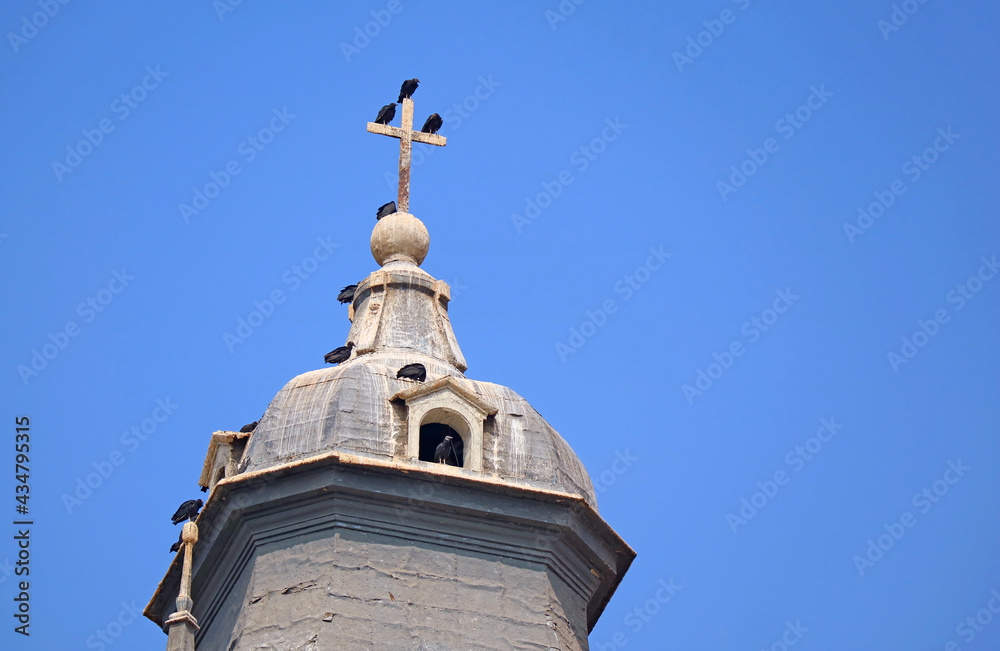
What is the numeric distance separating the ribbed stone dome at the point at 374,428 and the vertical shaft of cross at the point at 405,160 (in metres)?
3.92

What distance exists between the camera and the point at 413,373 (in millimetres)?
22234

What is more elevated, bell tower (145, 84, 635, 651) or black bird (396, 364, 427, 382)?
black bird (396, 364, 427, 382)

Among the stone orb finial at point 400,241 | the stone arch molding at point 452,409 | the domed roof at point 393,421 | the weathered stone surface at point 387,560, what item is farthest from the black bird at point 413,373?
the stone orb finial at point 400,241

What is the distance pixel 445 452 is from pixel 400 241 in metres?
4.71

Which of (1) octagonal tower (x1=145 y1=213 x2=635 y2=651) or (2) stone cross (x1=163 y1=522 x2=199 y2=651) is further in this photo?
(1) octagonal tower (x1=145 y1=213 x2=635 y2=651)

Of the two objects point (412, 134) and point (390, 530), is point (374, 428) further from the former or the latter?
point (412, 134)

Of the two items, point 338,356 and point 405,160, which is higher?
point 405,160

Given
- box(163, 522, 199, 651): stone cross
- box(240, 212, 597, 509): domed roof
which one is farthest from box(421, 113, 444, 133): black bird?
box(163, 522, 199, 651): stone cross

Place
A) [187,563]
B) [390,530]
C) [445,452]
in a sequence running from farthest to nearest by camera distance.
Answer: [445,452] < [390,530] < [187,563]

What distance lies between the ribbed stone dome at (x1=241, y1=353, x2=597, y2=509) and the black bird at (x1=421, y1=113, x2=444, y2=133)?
5.02 metres

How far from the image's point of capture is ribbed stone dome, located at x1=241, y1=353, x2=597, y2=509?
69.7ft

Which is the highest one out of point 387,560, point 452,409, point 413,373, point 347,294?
point 347,294

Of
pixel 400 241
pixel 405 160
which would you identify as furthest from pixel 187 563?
pixel 405 160

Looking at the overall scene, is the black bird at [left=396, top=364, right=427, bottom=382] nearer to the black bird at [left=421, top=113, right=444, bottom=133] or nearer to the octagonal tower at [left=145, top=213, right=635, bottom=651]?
the octagonal tower at [left=145, top=213, right=635, bottom=651]
